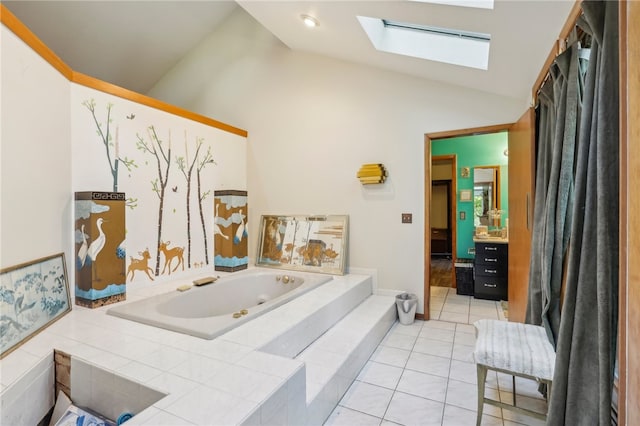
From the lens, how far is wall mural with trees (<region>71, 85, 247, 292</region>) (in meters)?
2.37

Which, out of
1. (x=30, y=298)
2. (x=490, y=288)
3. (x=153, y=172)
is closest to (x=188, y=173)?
(x=153, y=172)

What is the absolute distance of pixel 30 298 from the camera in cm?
172

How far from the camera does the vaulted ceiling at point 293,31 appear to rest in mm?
1786

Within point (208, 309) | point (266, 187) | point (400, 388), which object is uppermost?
point (266, 187)

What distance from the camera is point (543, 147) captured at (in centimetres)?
206

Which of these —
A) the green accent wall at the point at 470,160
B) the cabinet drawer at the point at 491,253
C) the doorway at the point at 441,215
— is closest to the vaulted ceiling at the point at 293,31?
the cabinet drawer at the point at 491,253

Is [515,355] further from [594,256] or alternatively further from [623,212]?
[623,212]

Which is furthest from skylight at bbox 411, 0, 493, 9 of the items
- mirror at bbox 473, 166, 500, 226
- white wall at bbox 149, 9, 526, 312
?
mirror at bbox 473, 166, 500, 226

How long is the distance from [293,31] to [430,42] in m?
1.34

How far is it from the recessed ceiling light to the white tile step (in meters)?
2.59

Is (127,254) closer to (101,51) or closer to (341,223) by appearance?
(341,223)

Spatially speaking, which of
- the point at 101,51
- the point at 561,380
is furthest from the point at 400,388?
the point at 101,51

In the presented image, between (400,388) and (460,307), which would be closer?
(400,388)

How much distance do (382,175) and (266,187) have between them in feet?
5.03
